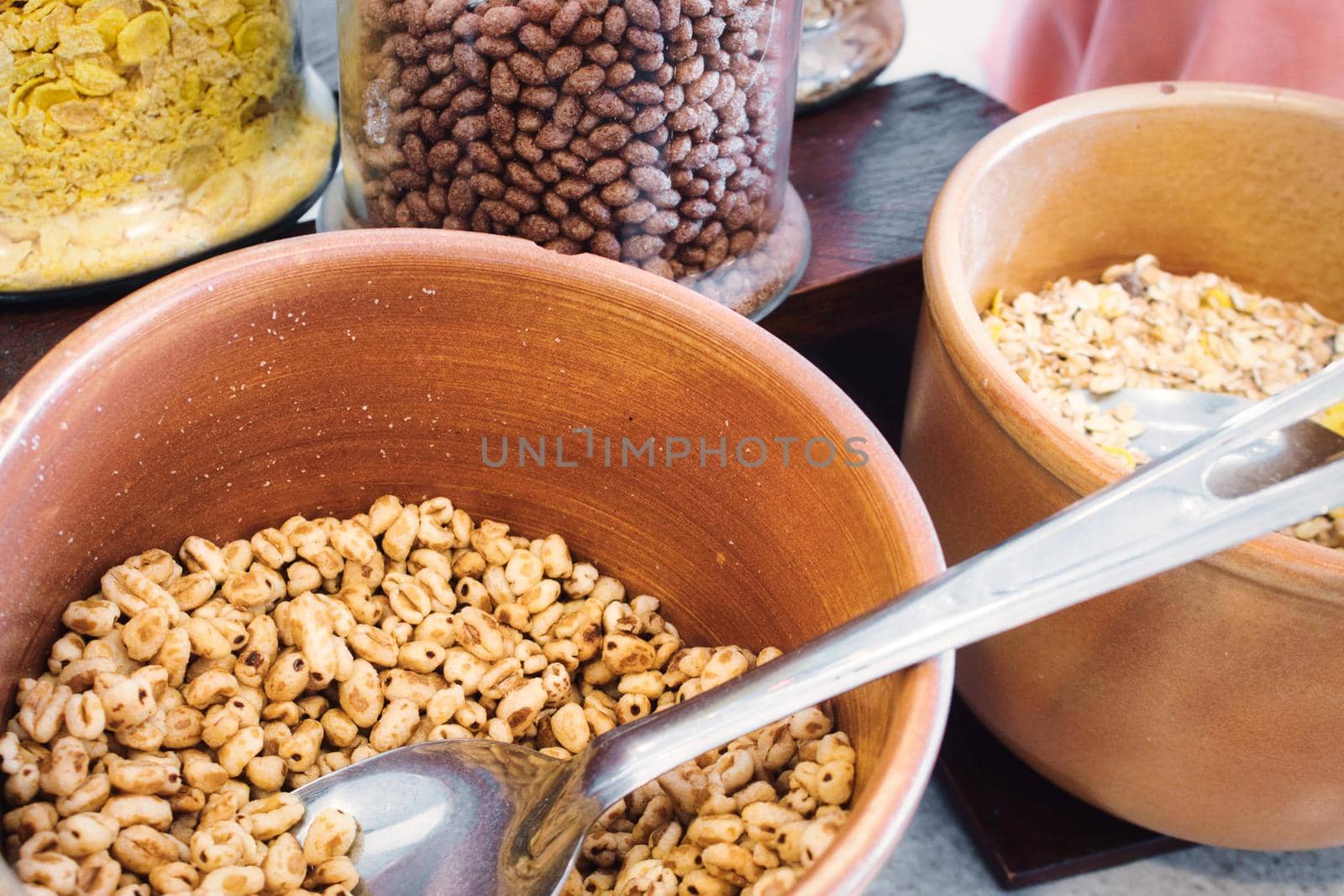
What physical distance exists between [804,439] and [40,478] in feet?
1.05

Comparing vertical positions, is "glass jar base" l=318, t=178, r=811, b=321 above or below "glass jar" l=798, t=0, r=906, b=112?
below

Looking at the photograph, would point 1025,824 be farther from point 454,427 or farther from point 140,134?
point 140,134

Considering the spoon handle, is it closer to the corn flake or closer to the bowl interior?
the bowl interior

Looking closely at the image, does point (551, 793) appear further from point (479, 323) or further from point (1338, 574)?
point (1338, 574)

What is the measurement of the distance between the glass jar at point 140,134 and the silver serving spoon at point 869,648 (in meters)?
0.36

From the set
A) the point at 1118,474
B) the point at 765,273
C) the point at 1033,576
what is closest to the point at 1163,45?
the point at 765,273

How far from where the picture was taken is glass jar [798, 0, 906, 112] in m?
0.94

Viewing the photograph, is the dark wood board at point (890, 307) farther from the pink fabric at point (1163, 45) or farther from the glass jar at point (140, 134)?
the pink fabric at point (1163, 45)

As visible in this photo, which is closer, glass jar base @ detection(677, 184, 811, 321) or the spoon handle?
the spoon handle

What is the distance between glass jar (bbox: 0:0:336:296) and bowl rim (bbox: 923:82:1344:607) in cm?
40

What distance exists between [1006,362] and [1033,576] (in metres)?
0.20

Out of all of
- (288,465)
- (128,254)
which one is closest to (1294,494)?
(288,465)

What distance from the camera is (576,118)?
24.4 inches

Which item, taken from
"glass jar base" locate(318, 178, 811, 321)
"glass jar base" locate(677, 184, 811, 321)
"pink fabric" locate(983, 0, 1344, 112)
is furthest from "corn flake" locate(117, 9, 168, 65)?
"pink fabric" locate(983, 0, 1344, 112)
